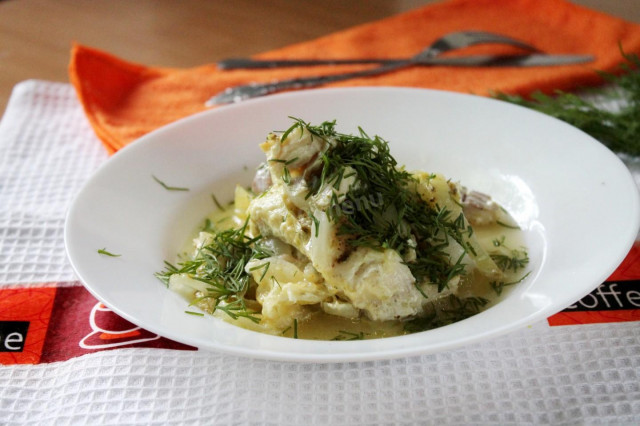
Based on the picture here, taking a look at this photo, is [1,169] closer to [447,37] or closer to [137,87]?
[137,87]

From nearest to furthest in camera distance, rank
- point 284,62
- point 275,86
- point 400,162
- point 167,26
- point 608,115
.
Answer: point 400,162, point 608,115, point 275,86, point 284,62, point 167,26

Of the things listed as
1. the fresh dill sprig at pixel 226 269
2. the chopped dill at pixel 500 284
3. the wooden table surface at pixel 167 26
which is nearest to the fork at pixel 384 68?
the wooden table surface at pixel 167 26

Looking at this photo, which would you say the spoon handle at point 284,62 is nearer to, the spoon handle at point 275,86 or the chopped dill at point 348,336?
the spoon handle at point 275,86

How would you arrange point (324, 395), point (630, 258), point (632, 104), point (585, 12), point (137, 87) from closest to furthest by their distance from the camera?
point (324, 395), point (630, 258), point (632, 104), point (137, 87), point (585, 12)

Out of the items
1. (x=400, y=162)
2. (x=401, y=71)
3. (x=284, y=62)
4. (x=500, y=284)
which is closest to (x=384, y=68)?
(x=401, y=71)

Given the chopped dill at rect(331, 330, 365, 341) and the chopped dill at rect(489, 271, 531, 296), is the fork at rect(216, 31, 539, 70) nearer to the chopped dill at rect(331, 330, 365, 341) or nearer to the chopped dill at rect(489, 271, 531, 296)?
the chopped dill at rect(489, 271, 531, 296)

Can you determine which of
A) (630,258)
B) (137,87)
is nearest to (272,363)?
(630,258)

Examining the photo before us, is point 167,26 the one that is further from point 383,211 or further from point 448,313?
point 448,313
